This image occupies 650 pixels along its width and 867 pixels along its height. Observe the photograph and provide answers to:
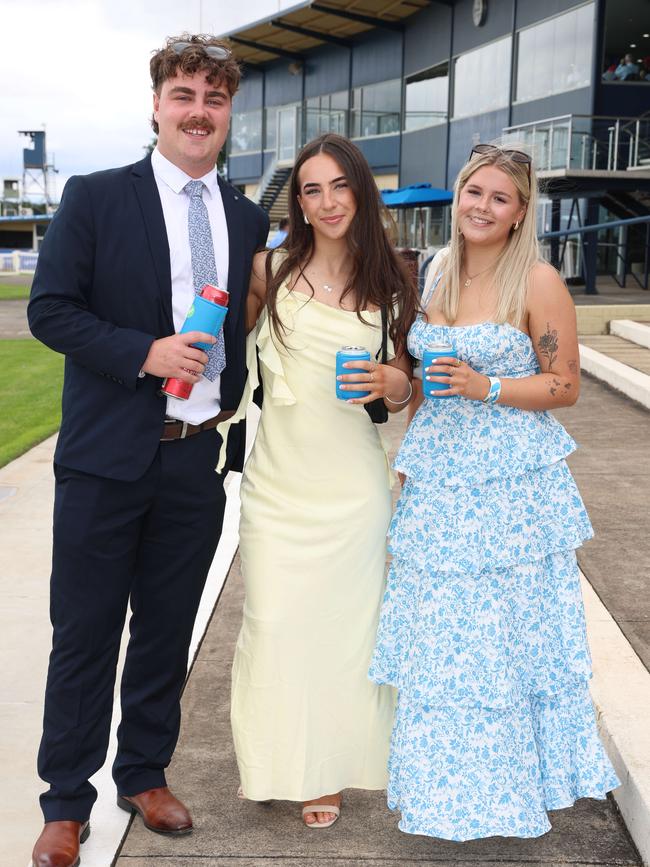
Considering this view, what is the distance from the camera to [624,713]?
3.57m

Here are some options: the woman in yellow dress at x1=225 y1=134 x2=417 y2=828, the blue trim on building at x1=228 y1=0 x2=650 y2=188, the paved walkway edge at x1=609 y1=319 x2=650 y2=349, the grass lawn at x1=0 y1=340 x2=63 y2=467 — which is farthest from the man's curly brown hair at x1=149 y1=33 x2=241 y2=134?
the blue trim on building at x1=228 y1=0 x2=650 y2=188

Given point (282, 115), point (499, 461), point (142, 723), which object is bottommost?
A: point (142, 723)

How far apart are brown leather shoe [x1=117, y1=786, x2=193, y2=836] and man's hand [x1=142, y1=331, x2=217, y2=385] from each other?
1.32 m

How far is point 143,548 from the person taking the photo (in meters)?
3.09

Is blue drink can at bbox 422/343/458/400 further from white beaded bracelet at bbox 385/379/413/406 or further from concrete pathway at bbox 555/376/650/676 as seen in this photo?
concrete pathway at bbox 555/376/650/676

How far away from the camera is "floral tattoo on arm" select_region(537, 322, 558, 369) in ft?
9.91

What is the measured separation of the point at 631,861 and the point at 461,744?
0.60 metres

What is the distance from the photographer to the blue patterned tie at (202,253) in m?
2.93

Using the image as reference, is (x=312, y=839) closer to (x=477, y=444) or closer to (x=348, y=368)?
(x=477, y=444)

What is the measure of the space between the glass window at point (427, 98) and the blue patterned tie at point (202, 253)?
31.5 meters

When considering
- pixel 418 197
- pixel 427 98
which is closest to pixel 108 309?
pixel 418 197

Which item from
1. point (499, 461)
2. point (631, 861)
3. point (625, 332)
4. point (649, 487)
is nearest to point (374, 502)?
point (499, 461)

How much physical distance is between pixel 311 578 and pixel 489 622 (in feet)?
1.84

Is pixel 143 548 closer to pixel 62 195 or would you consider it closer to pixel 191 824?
pixel 191 824
